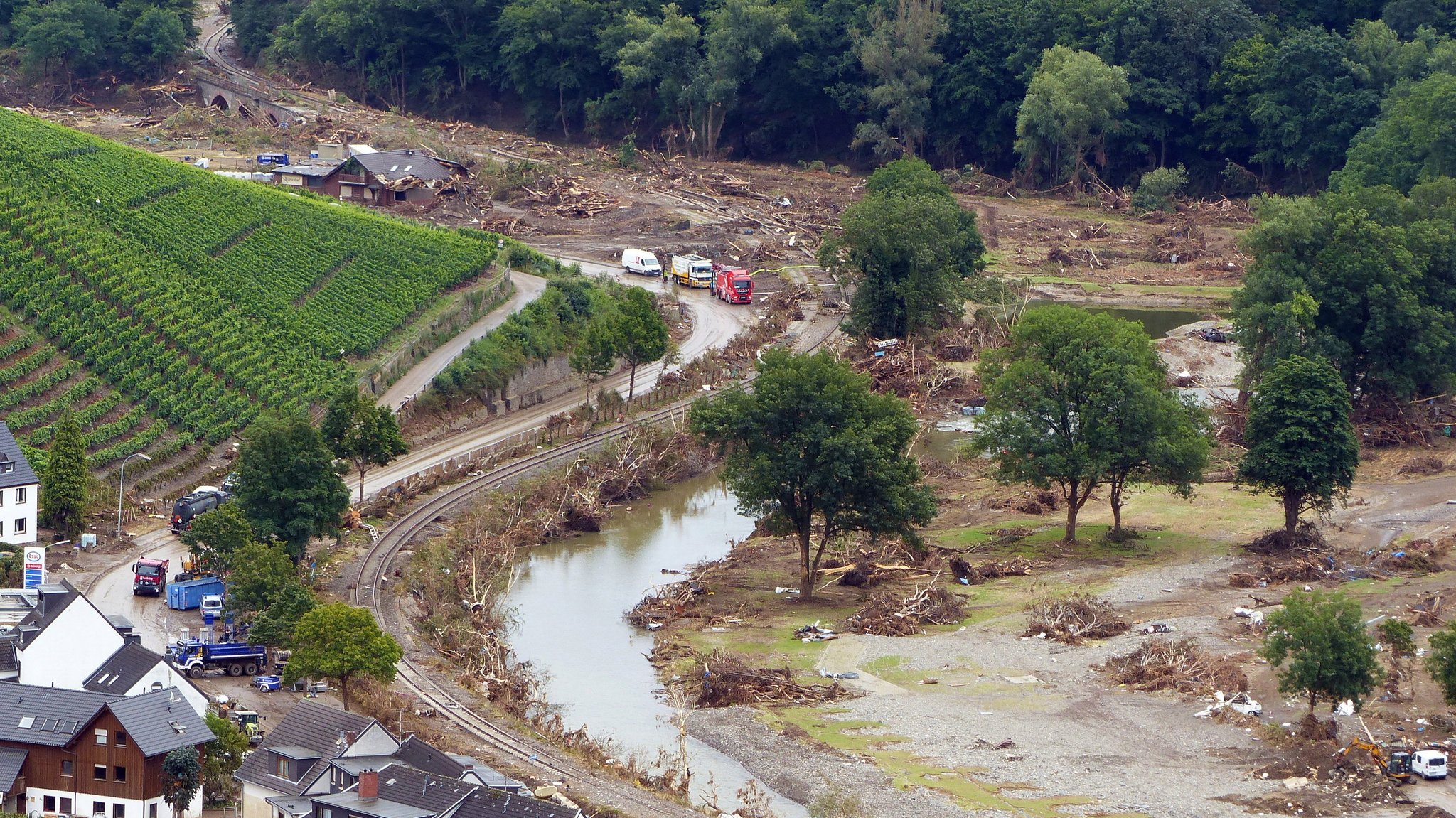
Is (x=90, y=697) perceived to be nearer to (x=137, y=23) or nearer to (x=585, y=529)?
(x=585, y=529)

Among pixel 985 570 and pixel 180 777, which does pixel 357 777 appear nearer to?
pixel 180 777

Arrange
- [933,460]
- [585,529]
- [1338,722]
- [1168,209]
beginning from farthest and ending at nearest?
1. [1168,209]
2. [933,460]
3. [585,529]
4. [1338,722]

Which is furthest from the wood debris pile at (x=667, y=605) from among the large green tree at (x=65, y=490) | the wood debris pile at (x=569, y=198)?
the wood debris pile at (x=569, y=198)

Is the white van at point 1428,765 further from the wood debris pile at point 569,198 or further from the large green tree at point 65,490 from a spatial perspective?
the wood debris pile at point 569,198

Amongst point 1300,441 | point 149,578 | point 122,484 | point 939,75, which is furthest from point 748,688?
point 939,75

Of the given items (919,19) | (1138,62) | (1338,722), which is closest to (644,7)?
(919,19)

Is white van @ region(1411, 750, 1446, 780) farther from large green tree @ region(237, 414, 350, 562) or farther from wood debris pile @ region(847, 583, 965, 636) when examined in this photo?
large green tree @ region(237, 414, 350, 562)
